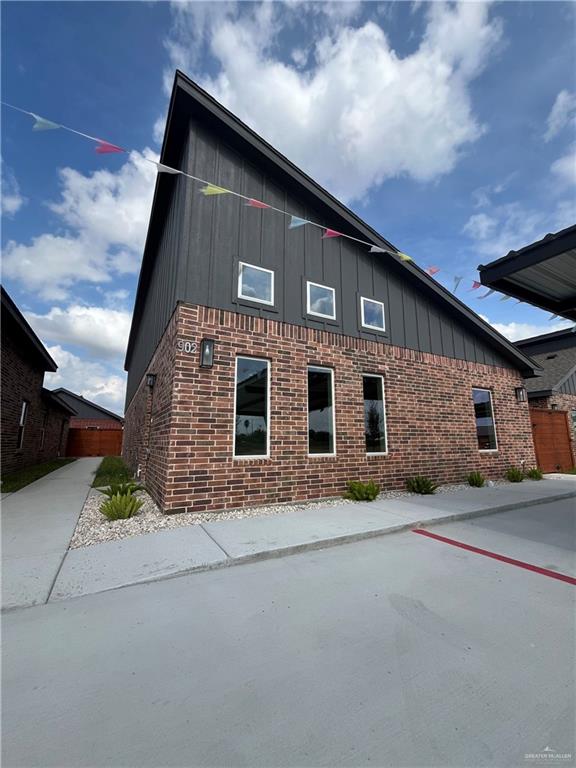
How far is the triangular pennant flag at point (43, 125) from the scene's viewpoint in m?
4.05

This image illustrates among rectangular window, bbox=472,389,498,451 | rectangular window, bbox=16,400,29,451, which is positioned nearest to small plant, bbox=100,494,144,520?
rectangular window, bbox=472,389,498,451

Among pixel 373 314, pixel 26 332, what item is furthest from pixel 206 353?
pixel 26 332

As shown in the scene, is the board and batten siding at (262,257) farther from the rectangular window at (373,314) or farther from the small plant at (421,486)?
the small plant at (421,486)

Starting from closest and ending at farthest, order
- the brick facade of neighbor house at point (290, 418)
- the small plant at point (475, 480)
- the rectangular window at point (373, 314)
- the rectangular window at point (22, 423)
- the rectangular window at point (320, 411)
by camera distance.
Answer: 1. the brick facade of neighbor house at point (290, 418)
2. the rectangular window at point (320, 411)
3. the rectangular window at point (373, 314)
4. the small plant at point (475, 480)
5. the rectangular window at point (22, 423)

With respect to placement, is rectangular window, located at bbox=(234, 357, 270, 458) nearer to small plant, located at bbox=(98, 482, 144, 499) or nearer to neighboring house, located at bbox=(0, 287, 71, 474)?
small plant, located at bbox=(98, 482, 144, 499)

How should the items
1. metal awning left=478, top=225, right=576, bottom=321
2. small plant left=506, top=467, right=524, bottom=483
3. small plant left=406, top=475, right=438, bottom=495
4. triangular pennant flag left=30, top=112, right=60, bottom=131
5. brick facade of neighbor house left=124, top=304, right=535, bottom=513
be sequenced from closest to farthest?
metal awning left=478, top=225, right=576, bottom=321 < triangular pennant flag left=30, top=112, right=60, bottom=131 < brick facade of neighbor house left=124, top=304, right=535, bottom=513 < small plant left=406, top=475, right=438, bottom=495 < small plant left=506, top=467, right=524, bottom=483

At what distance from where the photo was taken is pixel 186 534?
4.26 m

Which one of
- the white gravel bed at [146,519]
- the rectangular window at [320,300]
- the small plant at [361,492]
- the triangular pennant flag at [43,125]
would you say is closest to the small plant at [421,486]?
the small plant at [361,492]

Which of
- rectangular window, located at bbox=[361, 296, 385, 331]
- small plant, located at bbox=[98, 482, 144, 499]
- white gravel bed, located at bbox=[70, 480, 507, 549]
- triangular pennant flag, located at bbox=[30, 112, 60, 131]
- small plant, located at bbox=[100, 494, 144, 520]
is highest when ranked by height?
triangular pennant flag, located at bbox=[30, 112, 60, 131]

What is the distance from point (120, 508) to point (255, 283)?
4427mm

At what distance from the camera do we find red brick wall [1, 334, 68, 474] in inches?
376

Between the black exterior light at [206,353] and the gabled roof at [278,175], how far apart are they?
3239 mm

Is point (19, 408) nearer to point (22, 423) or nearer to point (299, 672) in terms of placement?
point (22, 423)

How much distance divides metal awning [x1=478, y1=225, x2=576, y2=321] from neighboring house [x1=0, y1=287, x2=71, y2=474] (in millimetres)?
9718
